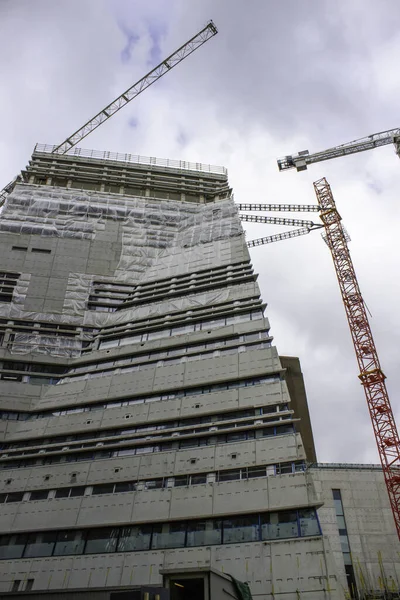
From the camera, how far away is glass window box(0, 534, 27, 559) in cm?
3497

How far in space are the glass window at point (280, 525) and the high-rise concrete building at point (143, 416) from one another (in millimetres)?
91

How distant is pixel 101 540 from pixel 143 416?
1022 cm

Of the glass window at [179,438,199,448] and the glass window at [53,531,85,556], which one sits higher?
the glass window at [179,438,199,448]

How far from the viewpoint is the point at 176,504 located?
112ft

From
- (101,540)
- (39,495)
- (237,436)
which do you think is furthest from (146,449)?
(39,495)

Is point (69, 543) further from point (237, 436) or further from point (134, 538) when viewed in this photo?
point (237, 436)

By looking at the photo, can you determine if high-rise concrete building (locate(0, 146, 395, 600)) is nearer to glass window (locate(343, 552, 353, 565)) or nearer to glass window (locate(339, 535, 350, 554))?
glass window (locate(339, 535, 350, 554))

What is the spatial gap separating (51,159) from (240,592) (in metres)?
67.8

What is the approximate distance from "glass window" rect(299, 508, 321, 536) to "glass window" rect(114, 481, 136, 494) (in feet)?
41.3

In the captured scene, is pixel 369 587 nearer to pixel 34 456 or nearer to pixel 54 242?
pixel 34 456

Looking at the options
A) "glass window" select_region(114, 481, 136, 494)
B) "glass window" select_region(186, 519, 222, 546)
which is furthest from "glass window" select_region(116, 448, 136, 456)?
"glass window" select_region(186, 519, 222, 546)

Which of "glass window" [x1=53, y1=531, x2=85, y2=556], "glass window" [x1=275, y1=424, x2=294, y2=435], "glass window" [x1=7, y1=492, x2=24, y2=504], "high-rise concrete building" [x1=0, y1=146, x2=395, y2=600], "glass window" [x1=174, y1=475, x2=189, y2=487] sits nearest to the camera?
"high-rise concrete building" [x1=0, y1=146, x2=395, y2=600]

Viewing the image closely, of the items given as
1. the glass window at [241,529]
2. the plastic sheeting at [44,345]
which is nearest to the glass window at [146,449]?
the glass window at [241,529]

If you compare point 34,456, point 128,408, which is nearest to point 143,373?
point 128,408
